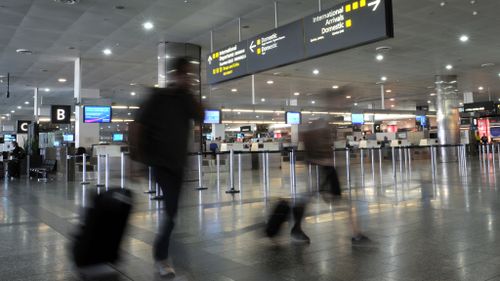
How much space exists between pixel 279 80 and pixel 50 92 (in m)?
12.6

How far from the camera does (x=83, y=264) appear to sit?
10.3ft

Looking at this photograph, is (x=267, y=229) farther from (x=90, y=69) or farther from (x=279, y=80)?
(x=279, y=80)

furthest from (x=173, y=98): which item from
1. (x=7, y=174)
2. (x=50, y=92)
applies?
(x=50, y=92)

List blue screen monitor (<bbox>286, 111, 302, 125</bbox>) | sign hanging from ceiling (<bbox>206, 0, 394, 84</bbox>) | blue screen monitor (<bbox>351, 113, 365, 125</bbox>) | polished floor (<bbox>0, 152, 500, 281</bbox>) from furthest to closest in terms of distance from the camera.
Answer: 1. blue screen monitor (<bbox>351, 113, 365, 125</bbox>)
2. blue screen monitor (<bbox>286, 111, 302, 125</bbox>)
3. sign hanging from ceiling (<bbox>206, 0, 394, 84</bbox>)
4. polished floor (<bbox>0, 152, 500, 281</bbox>)

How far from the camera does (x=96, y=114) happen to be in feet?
49.5

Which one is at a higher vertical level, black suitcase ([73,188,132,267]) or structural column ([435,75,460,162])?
structural column ([435,75,460,162])

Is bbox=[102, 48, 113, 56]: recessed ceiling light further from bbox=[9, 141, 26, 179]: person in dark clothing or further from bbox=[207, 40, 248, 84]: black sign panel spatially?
bbox=[9, 141, 26, 179]: person in dark clothing

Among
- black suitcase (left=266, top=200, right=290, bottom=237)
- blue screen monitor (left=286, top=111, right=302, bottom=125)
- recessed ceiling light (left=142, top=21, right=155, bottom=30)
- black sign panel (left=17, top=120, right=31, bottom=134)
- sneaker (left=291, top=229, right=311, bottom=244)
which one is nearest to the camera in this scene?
sneaker (left=291, top=229, right=311, bottom=244)

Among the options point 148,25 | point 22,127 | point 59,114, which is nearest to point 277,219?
point 148,25

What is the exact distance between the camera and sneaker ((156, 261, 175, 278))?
3.13 meters

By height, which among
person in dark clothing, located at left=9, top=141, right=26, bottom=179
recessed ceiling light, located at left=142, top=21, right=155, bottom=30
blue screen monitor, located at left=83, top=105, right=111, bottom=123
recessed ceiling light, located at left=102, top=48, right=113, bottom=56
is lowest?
person in dark clothing, located at left=9, top=141, right=26, bottom=179

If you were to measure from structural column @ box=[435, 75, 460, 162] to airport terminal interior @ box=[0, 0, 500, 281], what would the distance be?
7 cm

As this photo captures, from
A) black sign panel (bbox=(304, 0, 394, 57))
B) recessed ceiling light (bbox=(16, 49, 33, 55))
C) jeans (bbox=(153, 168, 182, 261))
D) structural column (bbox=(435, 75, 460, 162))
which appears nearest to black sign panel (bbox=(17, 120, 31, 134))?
recessed ceiling light (bbox=(16, 49, 33, 55))

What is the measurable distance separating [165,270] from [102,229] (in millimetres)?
581
